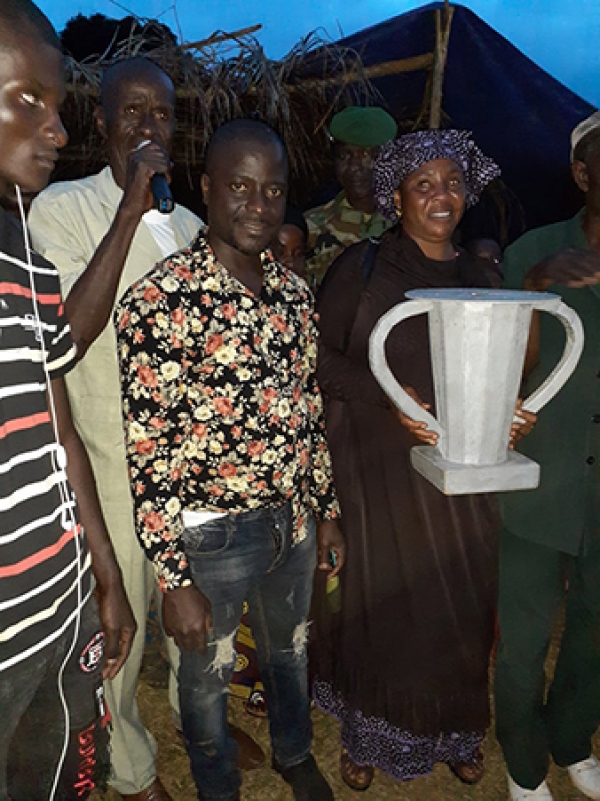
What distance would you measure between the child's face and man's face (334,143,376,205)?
0.46m

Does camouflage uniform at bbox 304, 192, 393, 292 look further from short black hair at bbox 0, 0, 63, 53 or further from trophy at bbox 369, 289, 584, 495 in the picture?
short black hair at bbox 0, 0, 63, 53

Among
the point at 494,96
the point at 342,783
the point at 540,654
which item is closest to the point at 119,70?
the point at 540,654

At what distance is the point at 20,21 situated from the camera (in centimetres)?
100

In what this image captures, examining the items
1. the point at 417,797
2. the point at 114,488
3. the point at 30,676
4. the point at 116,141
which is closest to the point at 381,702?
the point at 417,797

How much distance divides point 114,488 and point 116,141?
101 cm

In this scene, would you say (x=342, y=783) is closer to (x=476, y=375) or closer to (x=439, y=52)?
(x=476, y=375)

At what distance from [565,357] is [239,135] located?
0.94 metres

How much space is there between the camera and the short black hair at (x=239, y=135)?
5.06 ft

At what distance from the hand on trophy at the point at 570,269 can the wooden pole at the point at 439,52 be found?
8.25 ft

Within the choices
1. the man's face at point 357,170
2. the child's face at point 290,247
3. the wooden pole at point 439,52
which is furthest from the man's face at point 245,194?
the wooden pole at point 439,52

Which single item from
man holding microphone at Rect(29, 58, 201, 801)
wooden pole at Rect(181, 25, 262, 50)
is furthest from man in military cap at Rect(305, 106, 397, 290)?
man holding microphone at Rect(29, 58, 201, 801)

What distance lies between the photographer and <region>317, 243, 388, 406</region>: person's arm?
74.6 inches

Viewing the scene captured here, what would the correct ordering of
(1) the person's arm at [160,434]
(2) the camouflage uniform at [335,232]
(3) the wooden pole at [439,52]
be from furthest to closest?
(3) the wooden pole at [439,52]
(2) the camouflage uniform at [335,232]
(1) the person's arm at [160,434]

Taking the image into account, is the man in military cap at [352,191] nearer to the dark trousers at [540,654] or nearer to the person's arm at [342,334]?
the person's arm at [342,334]
